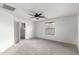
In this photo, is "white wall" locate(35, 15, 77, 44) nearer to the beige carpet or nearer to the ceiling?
the beige carpet

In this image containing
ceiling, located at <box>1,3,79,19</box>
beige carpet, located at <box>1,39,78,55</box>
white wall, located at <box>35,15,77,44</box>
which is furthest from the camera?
white wall, located at <box>35,15,77,44</box>

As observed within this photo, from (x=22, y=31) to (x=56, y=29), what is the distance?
394 cm

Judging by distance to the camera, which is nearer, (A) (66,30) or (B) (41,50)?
(B) (41,50)

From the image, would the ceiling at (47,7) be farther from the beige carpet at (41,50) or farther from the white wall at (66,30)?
the beige carpet at (41,50)

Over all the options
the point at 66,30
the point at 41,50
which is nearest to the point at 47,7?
the point at 41,50

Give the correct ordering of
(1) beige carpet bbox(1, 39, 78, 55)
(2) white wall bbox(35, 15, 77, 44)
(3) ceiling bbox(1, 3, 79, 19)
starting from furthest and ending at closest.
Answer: (2) white wall bbox(35, 15, 77, 44), (1) beige carpet bbox(1, 39, 78, 55), (3) ceiling bbox(1, 3, 79, 19)

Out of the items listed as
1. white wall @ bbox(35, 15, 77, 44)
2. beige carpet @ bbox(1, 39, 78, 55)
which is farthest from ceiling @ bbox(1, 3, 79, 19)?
beige carpet @ bbox(1, 39, 78, 55)

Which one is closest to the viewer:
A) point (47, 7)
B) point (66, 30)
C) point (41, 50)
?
point (47, 7)

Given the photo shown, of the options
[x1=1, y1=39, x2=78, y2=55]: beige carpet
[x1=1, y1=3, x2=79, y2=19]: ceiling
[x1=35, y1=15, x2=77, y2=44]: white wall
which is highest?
[x1=1, y1=3, x2=79, y2=19]: ceiling

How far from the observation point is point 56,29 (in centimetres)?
656

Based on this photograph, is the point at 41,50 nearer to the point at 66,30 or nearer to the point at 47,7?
the point at 47,7

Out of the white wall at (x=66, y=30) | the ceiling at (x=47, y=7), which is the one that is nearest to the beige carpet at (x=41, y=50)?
the white wall at (x=66, y=30)

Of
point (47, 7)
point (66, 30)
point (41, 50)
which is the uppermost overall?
point (47, 7)
